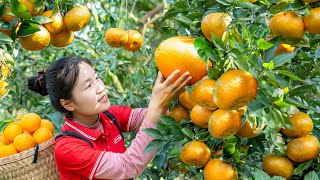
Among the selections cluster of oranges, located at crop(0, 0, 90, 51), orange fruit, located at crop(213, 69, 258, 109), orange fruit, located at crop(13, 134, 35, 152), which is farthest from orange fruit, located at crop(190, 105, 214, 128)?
orange fruit, located at crop(13, 134, 35, 152)

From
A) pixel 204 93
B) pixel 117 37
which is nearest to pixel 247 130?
pixel 204 93

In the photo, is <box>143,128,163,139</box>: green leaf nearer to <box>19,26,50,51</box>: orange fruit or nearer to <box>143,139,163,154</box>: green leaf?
<box>143,139,163,154</box>: green leaf

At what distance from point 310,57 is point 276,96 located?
0.40 metres

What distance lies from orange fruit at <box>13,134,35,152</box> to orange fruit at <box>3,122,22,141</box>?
1.8 inches

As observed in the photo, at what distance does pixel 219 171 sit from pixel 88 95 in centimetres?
76

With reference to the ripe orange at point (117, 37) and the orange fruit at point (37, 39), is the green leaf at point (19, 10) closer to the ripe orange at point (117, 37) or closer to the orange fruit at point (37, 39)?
the orange fruit at point (37, 39)

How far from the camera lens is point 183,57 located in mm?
1502

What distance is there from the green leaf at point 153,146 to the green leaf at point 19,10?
21.9 inches

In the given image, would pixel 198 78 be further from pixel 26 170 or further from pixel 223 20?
pixel 26 170

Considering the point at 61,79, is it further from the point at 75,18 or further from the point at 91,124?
the point at 75,18

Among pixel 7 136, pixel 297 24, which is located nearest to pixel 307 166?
pixel 297 24

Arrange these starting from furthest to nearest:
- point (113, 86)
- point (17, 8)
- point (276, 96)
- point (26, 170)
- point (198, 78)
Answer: point (113, 86), point (26, 170), point (17, 8), point (198, 78), point (276, 96)

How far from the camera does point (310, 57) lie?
169 centimetres

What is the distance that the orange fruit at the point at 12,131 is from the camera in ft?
7.36
